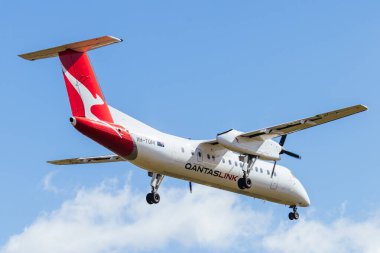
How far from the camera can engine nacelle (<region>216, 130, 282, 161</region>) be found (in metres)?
41.2

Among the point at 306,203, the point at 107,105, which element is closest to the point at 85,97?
the point at 107,105

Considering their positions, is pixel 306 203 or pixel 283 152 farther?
pixel 306 203

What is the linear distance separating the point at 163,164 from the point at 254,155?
17.3 ft

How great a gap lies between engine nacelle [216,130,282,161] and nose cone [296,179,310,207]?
4873mm

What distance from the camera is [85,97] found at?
38344 millimetres

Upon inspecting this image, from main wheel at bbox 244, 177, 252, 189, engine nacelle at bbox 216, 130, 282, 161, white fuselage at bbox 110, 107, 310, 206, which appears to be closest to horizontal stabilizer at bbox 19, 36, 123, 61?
white fuselage at bbox 110, 107, 310, 206

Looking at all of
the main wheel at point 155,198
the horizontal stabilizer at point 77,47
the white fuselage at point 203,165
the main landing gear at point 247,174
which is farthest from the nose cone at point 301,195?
the horizontal stabilizer at point 77,47

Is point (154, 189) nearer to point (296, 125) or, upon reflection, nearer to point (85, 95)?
point (85, 95)

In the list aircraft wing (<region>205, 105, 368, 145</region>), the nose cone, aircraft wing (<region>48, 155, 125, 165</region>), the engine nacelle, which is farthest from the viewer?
the nose cone

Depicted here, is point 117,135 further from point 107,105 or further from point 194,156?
point 194,156

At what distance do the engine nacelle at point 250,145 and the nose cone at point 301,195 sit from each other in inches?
192

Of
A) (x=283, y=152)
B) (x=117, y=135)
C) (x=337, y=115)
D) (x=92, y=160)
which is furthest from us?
(x=92, y=160)

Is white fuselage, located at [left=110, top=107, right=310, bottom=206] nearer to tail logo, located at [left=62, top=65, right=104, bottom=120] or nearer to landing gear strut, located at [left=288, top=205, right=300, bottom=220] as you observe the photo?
landing gear strut, located at [left=288, top=205, right=300, bottom=220]

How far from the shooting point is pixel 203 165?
4150 cm
